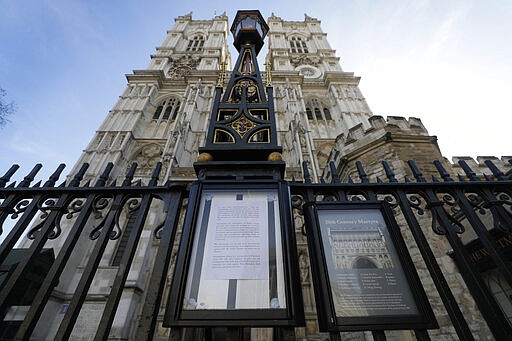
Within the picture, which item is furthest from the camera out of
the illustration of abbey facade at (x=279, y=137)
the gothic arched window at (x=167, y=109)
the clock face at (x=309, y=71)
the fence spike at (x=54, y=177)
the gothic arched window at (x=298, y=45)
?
the gothic arched window at (x=298, y=45)

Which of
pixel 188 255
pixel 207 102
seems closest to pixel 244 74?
pixel 188 255

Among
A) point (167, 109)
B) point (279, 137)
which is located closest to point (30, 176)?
point (279, 137)

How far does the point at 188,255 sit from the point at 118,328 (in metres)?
8.20

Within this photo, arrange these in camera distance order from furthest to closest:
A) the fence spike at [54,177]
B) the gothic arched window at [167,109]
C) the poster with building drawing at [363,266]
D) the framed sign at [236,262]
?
the gothic arched window at [167,109] < the fence spike at [54,177] < the poster with building drawing at [363,266] < the framed sign at [236,262]

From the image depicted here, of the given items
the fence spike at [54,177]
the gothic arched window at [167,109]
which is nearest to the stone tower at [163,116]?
the gothic arched window at [167,109]

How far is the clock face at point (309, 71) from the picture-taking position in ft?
78.4

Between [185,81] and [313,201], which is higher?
[185,81]

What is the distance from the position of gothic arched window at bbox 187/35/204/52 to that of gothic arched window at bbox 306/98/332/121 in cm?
1625

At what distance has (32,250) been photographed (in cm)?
176

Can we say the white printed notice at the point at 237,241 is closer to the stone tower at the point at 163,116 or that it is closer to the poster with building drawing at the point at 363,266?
the poster with building drawing at the point at 363,266

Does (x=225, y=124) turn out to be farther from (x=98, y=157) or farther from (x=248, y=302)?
(x=98, y=157)

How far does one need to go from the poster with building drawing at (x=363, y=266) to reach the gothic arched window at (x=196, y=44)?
100 feet

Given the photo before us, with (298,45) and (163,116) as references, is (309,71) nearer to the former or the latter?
(298,45)

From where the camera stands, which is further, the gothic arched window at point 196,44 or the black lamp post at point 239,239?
the gothic arched window at point 196,44
